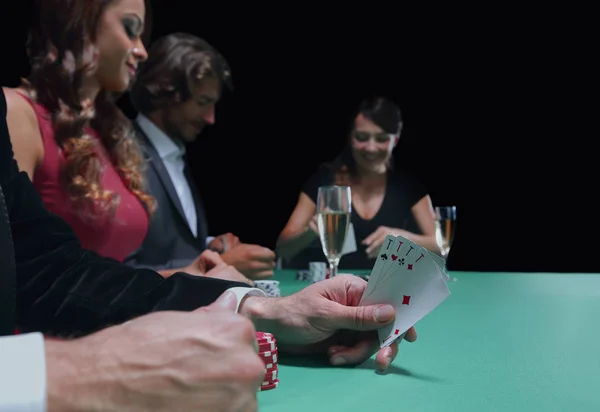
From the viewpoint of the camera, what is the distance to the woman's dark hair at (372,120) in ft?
13.2

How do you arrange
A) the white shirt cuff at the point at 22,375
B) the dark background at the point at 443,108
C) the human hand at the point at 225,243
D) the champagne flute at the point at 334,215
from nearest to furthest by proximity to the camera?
the white shirt cuff at the point at 22,375 → the champagne flute at the point at 334,215 → the human hand at the point at 225,243 → the dark background at the point at 443,108

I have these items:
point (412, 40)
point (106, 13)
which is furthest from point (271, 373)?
point (412, 40)

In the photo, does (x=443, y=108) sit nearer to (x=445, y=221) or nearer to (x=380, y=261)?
(x=445, y=221)

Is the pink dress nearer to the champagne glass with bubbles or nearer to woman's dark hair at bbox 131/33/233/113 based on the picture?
woman's dark hair at bbox 131/33/233/113

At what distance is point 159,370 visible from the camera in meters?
0.55

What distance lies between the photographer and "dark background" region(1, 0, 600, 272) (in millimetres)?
5805

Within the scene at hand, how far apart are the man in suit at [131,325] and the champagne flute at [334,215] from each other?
1.39ft

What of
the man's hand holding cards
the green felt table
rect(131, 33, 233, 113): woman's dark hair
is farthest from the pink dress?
the man's hand holding cards

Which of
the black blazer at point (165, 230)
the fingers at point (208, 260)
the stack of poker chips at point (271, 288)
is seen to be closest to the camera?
the stack of poker chips at point (271, 288)

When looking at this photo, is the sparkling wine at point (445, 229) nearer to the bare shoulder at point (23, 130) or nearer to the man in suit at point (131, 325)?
the man in suit at point (131, 325)

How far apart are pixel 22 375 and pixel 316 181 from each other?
142 inches

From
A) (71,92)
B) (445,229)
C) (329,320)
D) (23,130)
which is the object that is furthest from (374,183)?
(329,320)

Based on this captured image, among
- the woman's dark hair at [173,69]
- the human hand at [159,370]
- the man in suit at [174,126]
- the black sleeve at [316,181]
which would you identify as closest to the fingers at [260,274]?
the man in suit at [174,126]

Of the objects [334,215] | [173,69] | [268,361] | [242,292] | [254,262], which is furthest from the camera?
[173,69]
